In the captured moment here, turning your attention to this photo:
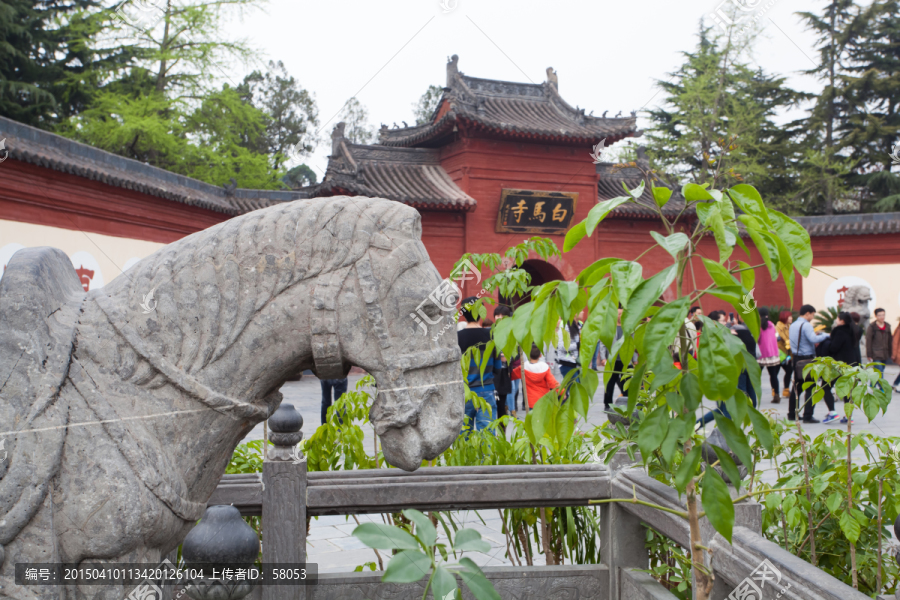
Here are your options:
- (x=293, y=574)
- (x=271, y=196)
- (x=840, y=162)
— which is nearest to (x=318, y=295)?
(x=293, y=574)

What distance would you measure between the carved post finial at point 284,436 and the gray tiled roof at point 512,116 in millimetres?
12479

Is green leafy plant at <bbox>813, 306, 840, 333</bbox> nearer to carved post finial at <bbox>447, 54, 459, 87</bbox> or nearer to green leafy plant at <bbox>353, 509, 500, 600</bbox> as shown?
carved post finial at <bbox>447, 54, 459, 87</bbox>

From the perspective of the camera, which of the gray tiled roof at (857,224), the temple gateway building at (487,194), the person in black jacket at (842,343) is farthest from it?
the gray tiled roof at (857,224)

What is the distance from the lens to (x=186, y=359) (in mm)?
1264

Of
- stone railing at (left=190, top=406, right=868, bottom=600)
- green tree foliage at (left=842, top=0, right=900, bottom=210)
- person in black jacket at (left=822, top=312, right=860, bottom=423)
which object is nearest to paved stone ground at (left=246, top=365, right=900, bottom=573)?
stone railing at (left=190, top=406, right=868, bottom=600)

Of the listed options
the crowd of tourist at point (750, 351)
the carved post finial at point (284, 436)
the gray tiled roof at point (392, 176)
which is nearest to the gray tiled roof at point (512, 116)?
the gray tiled roof at point (392, 176)

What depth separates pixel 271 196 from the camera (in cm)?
1437

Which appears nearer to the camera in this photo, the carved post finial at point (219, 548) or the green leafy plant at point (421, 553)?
the green leafy plant at point (421, 553)

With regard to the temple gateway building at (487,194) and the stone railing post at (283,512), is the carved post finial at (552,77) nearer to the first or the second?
the temple gateway building at (487,194)

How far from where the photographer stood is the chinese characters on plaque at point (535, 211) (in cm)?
1488

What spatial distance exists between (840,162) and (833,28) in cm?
478

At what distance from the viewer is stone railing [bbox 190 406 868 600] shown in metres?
2.19

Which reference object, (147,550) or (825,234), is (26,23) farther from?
(825,234)

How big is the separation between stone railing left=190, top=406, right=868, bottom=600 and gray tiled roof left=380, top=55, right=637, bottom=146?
41.5 ft
